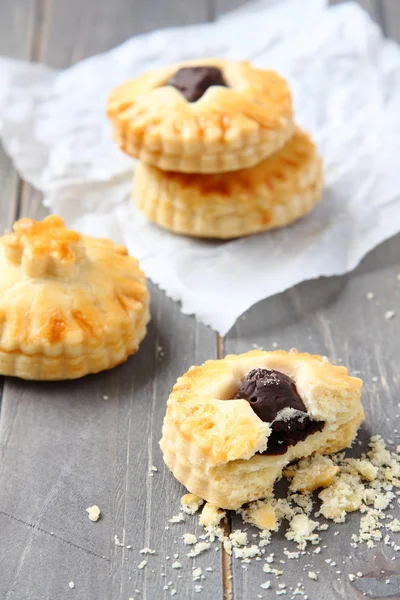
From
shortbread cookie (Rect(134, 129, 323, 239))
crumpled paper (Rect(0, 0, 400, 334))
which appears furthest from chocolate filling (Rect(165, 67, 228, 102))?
crumpled paper (Rect(0, 0, 400, 334))

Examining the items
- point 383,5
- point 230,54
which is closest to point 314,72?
point 230,54

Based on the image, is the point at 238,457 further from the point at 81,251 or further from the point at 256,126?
the point at 256,126

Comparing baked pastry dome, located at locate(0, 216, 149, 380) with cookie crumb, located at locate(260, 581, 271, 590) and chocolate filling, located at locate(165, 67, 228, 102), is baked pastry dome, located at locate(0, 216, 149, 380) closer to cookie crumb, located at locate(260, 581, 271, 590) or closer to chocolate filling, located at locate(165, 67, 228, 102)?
chocolate filling, located at locate(165, 67, 228, 102)

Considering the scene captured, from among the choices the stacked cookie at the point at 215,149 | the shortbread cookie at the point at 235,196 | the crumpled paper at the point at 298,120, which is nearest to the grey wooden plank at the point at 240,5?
the crumpled paper at the point at 298,120

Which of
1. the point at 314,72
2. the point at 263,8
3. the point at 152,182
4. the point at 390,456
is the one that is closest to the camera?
the point at 390,456

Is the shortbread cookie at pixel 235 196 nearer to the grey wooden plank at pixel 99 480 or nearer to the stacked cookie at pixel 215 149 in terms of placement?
the stacked cookie at pixel 215 149

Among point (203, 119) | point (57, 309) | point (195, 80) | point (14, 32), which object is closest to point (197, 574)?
point (57, 309)

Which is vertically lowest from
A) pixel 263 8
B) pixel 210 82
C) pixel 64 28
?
pixel 64 28
